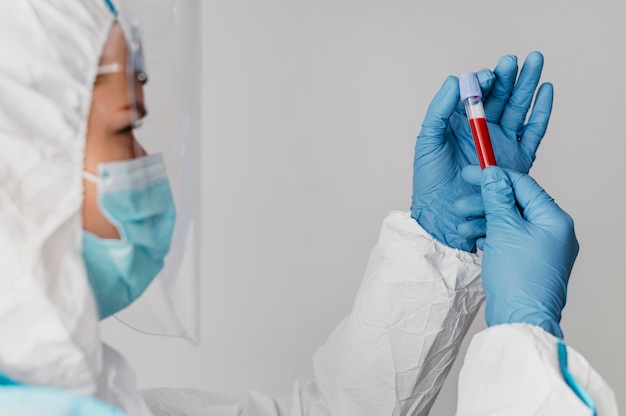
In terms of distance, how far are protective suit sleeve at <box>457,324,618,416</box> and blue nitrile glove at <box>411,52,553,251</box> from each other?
1.06ft

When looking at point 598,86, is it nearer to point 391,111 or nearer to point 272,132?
point 391,111

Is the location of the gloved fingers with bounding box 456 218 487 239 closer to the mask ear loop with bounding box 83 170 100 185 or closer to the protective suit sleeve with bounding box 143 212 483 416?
the protective suit sleeve with bounding box 143 212 483 416

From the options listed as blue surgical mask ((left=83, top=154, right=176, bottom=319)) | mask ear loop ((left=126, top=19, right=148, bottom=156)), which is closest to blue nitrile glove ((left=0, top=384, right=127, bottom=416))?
blue surgical mask ((left=83, top=154, right=176, bottom=319))

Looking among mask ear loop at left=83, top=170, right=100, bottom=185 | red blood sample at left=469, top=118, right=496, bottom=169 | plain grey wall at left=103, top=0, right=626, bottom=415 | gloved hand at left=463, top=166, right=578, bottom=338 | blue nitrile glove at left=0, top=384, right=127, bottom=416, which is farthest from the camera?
plain grey wall at left=103, top=0, right=626, bottom=415

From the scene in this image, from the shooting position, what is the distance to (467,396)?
0.89 metres

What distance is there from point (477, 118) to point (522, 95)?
0.18m

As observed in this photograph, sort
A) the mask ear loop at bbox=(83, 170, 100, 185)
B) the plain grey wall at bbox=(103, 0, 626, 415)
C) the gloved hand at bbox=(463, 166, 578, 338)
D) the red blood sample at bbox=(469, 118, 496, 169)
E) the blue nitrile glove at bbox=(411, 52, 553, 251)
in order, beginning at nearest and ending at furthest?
the mask ear loop at bbox=(83, 170, 100, 185) → the gloved hand at bbox=(463, 166, 578, 338) → the red blood sample at bbox=(469, 118, 496, 169) → the blue nitrile glove at bbox=(411, 52, 553, 251) → the plain grey wall at bbox=(103, 0, 626, 415)

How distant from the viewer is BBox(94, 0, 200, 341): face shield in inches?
33.2


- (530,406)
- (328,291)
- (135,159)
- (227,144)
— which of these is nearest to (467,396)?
(530,406)

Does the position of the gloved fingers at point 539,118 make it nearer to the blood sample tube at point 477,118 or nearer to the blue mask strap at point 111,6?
the blood sample tube at point 477,118

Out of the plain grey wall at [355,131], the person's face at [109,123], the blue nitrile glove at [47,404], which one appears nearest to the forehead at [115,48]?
the person's face at [109,123]

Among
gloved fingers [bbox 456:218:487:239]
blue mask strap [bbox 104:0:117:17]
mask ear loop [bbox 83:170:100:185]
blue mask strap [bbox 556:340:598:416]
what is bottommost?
blue mask strap [bbox 556:340:598:416]

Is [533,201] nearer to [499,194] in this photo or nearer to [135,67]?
[499,194]

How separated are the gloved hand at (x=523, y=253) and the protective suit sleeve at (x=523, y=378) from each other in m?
0.07
